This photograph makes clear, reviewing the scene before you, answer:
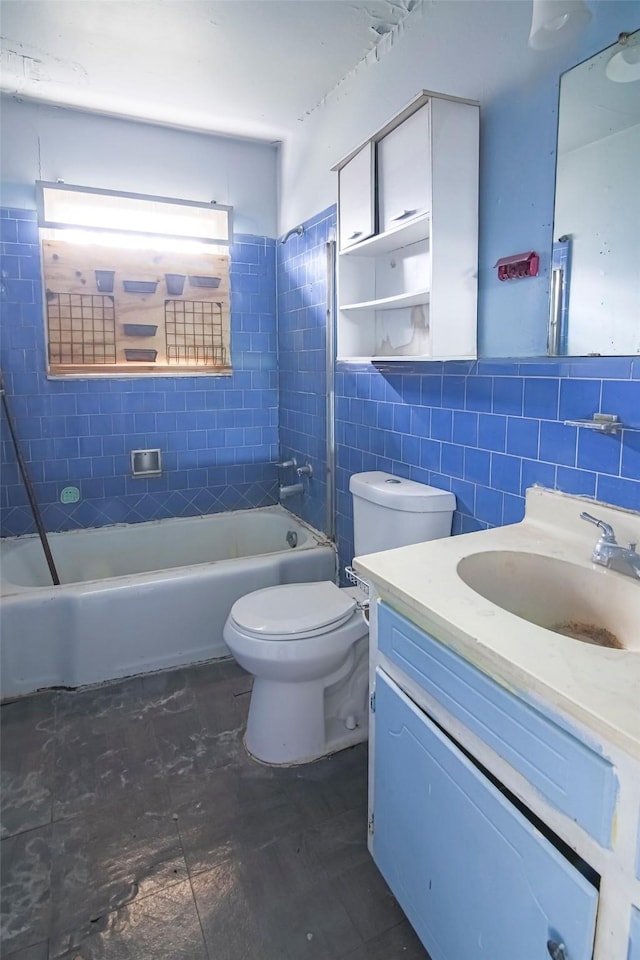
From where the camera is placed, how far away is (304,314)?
290 centimetres

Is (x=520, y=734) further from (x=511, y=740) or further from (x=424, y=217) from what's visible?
(x=424, y=217)

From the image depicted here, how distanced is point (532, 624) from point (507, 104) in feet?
4.55

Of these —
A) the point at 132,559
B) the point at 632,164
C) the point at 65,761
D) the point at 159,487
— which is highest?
the point at 632,164

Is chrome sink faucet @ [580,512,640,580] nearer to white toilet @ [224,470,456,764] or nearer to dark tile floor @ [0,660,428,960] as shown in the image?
white toilet @ [224,470,456,764]

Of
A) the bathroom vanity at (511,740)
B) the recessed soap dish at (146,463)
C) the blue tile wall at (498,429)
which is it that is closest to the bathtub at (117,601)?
the recessed soap dish at (146,463)

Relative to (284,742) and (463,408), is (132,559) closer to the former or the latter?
(284,742)

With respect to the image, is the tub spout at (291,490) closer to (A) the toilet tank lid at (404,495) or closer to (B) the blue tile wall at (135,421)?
(B) the blue tile wall at (135,421)

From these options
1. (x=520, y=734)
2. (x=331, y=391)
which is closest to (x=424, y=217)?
(x=331, y=391)

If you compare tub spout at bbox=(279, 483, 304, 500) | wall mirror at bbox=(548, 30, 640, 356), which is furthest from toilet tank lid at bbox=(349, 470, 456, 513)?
tub spout at bbox=(279, 483, 304, 500)

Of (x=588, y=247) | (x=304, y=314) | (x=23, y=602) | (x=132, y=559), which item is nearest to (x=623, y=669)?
(x=588, y=247)

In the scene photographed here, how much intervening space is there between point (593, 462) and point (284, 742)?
130 cm

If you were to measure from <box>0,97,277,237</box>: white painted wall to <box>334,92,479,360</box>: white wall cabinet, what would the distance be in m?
1.21

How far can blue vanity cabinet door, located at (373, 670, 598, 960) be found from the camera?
2.72 feet

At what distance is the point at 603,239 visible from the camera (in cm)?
131
